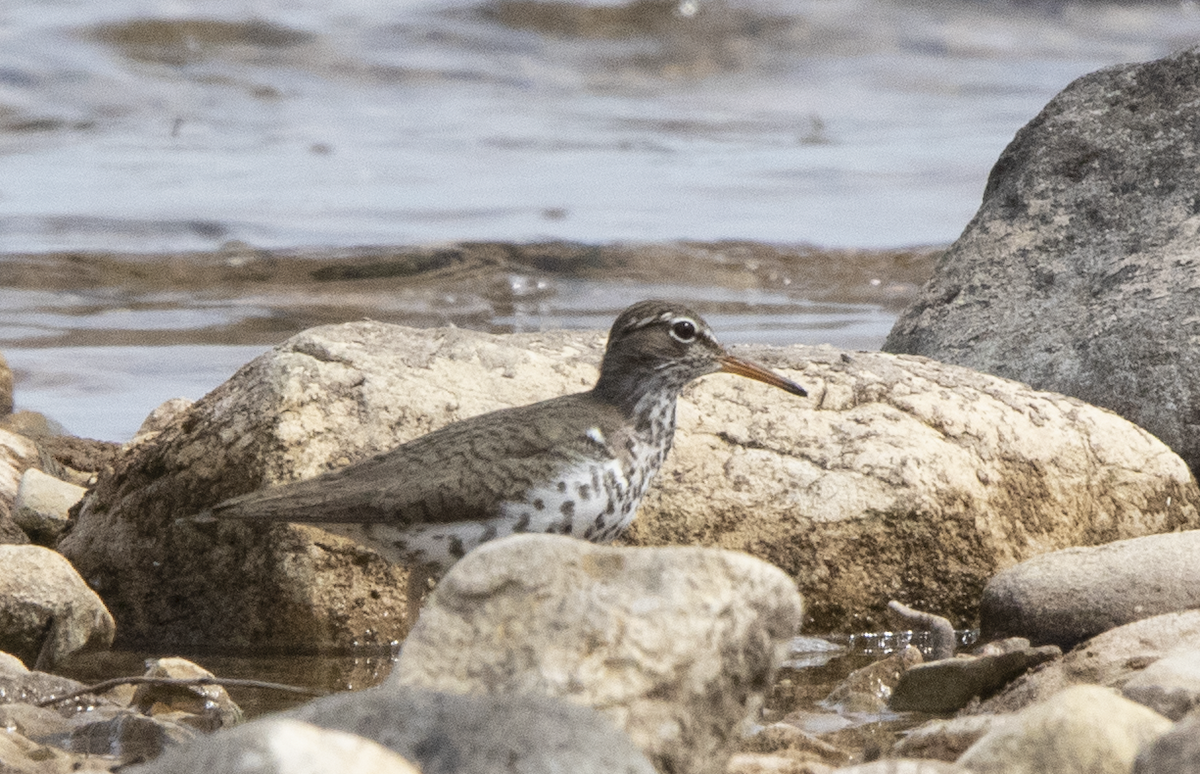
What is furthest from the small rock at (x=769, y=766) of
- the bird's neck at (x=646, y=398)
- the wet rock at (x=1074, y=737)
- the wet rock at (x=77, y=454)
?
the wet rock at (x=77, y=454)

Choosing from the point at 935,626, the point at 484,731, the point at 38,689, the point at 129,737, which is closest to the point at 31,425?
the point at 38,689

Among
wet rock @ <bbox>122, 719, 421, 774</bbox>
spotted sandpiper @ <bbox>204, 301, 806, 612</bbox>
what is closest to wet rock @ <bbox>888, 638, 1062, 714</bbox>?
spotted sandpiper @ <bbox>204, 301, 806, 612</bbox>

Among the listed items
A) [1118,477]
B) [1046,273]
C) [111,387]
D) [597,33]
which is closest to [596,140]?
[597,33]

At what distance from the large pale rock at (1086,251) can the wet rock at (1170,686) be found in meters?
3.43

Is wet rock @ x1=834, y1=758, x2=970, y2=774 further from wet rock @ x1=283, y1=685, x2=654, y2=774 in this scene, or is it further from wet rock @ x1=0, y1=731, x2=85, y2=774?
wet rock @ x1=0, y1=731, x2=85, y2=774

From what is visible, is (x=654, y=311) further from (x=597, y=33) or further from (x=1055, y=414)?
(x=597, y=33)

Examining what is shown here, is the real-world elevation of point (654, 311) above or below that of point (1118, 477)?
above

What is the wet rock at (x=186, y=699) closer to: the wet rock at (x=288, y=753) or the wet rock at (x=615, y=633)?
the wet rock at (x=615, y=633)

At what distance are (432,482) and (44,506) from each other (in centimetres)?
265

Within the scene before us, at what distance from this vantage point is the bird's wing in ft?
18.3

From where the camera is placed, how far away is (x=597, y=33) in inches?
1196

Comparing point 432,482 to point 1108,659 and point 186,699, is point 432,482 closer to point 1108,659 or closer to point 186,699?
point 186,699

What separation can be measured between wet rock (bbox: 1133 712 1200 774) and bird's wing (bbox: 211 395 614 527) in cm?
270

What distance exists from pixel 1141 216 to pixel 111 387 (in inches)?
292
